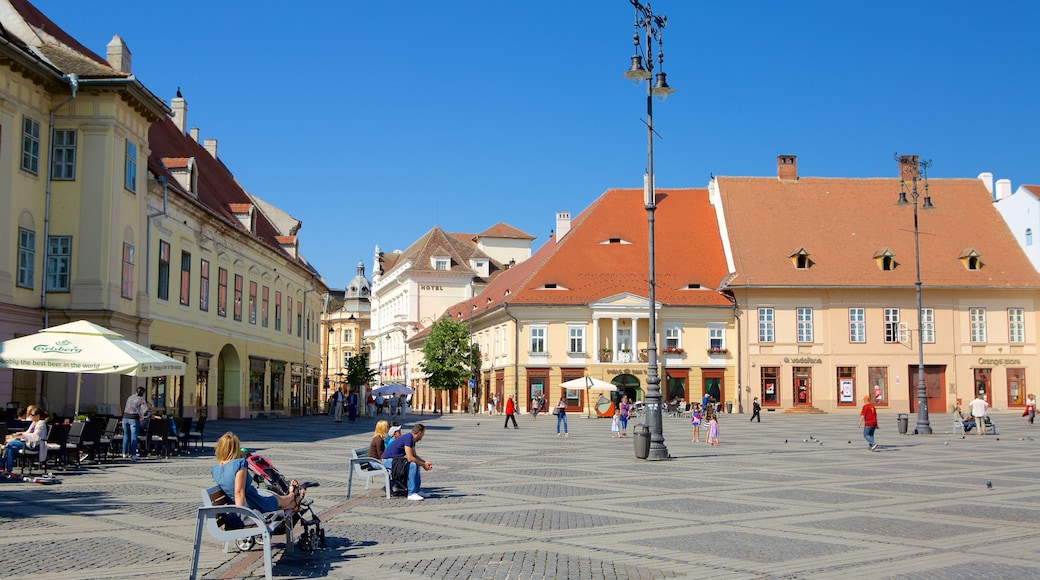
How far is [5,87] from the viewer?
83.3 ft

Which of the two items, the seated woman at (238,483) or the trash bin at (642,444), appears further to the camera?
the trash bin at (642,444)

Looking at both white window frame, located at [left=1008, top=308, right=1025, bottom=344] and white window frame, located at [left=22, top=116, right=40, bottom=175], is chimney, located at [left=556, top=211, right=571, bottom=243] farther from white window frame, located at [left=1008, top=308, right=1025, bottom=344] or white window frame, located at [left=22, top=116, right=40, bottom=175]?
white window frame, located at [left=22, top=116, right=40, bottom=175]

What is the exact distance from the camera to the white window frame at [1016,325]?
63.4m

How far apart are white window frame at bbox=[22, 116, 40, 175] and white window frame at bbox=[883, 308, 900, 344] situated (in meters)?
49.9

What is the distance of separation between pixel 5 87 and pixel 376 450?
15625mm

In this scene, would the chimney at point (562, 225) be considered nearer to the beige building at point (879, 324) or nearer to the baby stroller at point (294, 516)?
the beige building at point (879, 324)

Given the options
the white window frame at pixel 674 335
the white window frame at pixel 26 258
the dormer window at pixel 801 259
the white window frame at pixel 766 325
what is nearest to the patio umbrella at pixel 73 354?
the white window frame at pixel 26 258

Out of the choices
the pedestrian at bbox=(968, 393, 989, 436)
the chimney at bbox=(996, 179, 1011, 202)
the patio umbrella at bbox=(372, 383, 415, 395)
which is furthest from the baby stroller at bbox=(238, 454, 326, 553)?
the chimney at bbox=(996, 179, 1011, 202)

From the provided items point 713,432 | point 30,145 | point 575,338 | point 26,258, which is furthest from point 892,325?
point 30,145

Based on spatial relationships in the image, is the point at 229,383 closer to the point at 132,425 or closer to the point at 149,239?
the point at 149,239

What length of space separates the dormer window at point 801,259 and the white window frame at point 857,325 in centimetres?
374

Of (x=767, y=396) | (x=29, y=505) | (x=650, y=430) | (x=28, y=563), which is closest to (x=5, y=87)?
(x=29, y=505)

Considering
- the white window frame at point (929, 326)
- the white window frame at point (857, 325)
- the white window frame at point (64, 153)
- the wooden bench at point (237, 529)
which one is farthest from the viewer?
the white window frame at point (929, 326)

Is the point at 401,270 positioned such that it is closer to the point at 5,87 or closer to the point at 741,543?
the point at 5,87
